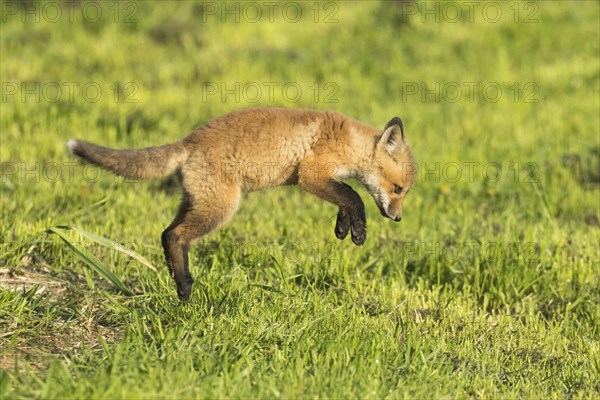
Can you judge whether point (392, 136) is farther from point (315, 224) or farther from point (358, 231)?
point (315, 224)

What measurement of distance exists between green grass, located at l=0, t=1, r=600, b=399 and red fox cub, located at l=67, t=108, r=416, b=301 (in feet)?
1.33

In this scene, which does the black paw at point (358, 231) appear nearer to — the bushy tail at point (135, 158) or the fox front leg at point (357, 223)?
the fox front leg at point (357, 223)

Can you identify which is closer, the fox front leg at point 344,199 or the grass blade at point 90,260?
the grass blade at point 90,260

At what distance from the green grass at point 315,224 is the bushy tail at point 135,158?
50 centimetres

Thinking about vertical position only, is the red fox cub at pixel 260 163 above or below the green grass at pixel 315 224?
above

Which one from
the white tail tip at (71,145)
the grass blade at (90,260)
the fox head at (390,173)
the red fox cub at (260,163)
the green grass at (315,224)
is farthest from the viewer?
the fox head at (390,173)

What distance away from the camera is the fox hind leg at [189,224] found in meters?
6.00

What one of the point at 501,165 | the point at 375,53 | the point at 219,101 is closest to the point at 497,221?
the point at 501,165

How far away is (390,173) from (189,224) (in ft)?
5.54

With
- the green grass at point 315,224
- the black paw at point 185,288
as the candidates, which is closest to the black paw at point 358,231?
the green grass at point 315,224

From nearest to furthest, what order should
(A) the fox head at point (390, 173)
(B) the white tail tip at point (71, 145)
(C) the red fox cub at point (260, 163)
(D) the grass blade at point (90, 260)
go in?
(B) the white tail tip at point (71, 145), (D) the grass blade at point (90, 260), (C) the red fox cub at point (260, 163), (A) the fox head at point (390, 173)

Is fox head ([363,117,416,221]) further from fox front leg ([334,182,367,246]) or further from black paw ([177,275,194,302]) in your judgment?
black paw ([177,275,194,302])

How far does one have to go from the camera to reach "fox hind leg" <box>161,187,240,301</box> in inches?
236

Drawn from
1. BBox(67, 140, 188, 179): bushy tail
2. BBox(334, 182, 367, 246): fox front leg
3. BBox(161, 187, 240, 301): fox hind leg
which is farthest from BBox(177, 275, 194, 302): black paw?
BBox(334, 182, 367, 246): fox front leg
